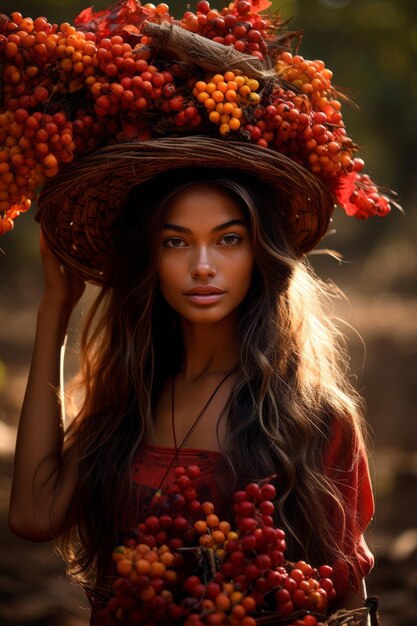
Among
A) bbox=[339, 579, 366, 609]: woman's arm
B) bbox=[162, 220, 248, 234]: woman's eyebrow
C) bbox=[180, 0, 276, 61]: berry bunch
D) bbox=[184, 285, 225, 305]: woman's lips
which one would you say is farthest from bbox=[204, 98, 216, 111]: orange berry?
bbox=[339, 579, 366, 609]: woman's arm

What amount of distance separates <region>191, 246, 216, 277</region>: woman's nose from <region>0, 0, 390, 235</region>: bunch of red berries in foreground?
1.08 feet

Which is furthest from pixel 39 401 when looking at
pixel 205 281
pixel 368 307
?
pixel 368 307

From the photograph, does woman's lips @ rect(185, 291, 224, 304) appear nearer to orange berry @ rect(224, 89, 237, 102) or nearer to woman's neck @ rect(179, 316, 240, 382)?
woman's neck @ rect(179, 316, 240, 382)

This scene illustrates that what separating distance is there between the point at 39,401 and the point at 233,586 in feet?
3.33

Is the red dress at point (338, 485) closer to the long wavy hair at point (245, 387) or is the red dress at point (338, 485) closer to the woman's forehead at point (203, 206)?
the long wavy hair at point (245, 387)

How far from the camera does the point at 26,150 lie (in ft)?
7.56

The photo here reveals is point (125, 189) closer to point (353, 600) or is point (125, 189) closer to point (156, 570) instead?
point (156, 570)

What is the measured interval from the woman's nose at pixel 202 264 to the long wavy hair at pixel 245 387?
0.48 ft

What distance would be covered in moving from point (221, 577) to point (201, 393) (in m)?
0.75

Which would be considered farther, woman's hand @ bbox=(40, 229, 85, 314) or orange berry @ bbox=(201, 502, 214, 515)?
woman's hand @ bbox=(40, 229, 85, 314)

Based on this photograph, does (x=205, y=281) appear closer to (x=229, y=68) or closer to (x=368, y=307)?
(x=229, y=68)

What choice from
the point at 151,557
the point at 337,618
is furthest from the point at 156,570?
the point at 337,618

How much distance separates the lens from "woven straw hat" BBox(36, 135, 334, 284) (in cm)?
230

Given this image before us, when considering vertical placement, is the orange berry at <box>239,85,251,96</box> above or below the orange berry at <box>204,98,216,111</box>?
above
